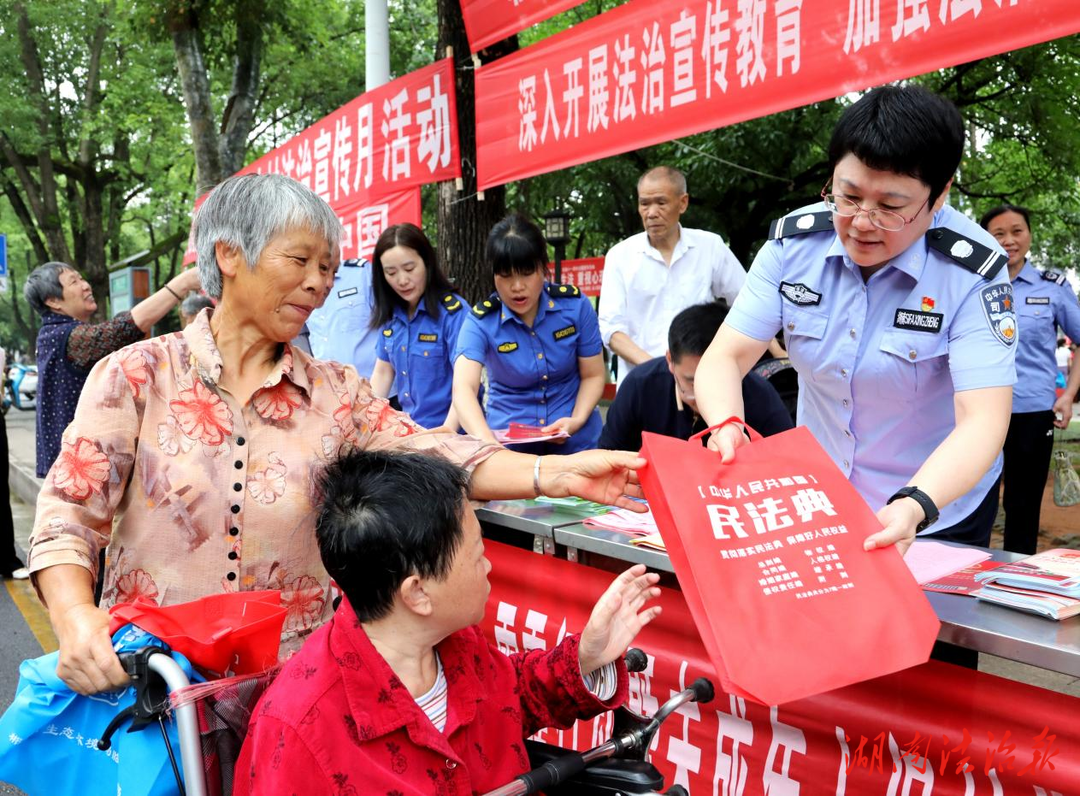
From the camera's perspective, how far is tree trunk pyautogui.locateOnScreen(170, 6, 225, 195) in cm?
885

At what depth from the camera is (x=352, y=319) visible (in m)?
5.24

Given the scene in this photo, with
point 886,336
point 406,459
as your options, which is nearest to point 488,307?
point 886,336

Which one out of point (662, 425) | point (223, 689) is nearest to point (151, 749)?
point (223, 689)

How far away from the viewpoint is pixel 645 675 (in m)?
2.47

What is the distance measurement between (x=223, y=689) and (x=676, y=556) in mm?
797

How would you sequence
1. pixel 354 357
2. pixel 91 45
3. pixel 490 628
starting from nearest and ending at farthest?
pixel 490 628, pixel 354 357, pixel 91 45

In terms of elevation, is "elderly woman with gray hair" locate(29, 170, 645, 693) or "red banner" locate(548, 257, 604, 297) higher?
"red banner" locate(548, 257, 604, 297)

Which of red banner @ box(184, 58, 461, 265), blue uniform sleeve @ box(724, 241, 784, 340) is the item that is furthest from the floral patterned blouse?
red banner @ box(184, 58, 461, 265)

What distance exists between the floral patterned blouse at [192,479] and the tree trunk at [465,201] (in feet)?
13.5

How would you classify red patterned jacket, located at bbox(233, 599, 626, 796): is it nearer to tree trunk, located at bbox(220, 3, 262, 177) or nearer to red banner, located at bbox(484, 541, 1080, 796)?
red banner, located at bbox(484, 541, 1080, 796)

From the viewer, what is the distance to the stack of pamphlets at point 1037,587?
1.71m

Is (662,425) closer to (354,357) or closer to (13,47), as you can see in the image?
(354,357)

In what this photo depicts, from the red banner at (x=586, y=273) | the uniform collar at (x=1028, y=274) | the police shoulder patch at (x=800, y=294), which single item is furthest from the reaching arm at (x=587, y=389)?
the red banner at (x=586, y=273)

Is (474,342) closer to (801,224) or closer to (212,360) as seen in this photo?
(801,224)
